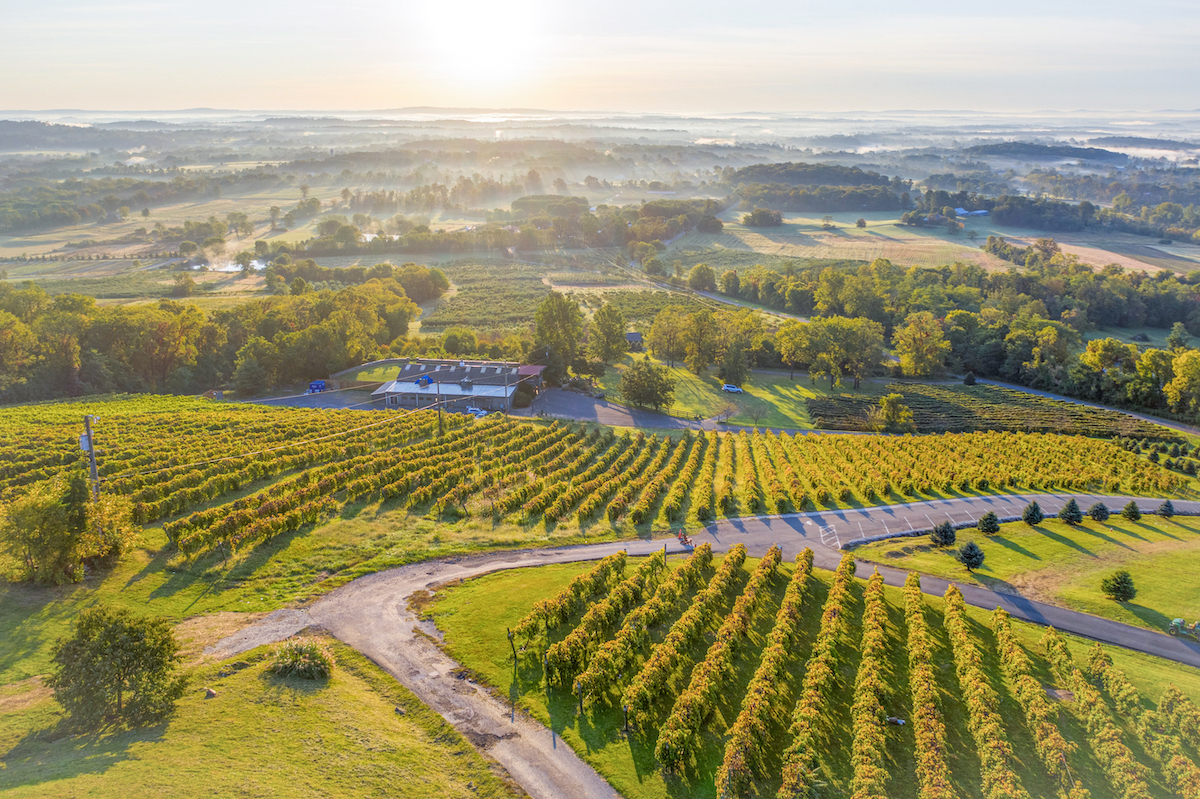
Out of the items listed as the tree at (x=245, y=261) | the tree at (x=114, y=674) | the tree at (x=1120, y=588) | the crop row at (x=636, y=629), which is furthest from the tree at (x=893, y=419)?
the tree at (x=245, y=261)

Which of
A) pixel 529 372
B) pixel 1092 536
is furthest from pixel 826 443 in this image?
pixel 529 372

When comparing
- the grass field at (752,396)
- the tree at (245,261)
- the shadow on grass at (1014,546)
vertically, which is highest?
the tree at (245,261)

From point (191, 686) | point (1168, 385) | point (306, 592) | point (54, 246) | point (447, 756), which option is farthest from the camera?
point (54, 246)

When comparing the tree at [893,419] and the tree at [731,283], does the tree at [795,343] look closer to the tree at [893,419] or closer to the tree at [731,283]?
the tree at [893,419]

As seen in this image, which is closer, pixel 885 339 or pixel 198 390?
pixel 198 390

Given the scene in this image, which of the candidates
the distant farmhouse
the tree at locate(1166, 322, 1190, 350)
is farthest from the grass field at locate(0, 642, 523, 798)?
the tree at locate(1166, 322, 1190, 350)

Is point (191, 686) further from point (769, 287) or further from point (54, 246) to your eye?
point (54, 246)
